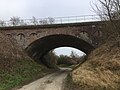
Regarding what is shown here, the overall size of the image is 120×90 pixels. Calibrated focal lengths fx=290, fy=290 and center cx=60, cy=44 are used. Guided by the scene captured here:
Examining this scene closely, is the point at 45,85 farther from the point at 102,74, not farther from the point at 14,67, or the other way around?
the point at 14,67

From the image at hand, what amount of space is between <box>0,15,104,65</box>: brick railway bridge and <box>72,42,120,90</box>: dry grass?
12.5m

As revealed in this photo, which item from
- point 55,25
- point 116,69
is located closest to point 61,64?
point 55,25

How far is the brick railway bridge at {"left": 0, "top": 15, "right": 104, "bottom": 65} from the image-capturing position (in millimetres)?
38938

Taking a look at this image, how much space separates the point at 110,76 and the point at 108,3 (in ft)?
43.5

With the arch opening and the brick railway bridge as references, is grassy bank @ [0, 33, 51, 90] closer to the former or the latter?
the brick railway bridge

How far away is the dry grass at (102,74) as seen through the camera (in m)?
19.7

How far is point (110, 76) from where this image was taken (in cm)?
2098

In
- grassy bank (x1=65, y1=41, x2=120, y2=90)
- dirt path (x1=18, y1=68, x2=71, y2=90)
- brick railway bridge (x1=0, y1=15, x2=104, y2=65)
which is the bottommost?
dirt path (x1=18, y1=68, x2=71, y2=90)

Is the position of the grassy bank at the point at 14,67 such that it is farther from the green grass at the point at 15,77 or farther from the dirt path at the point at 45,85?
the dirt path at the point at 45,85

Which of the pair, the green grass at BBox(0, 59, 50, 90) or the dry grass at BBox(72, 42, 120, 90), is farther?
the green grass at BBox(0, 59, 50, 90)

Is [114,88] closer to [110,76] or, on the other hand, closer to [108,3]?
[110,76]

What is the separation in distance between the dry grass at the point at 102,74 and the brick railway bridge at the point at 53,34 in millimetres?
12515

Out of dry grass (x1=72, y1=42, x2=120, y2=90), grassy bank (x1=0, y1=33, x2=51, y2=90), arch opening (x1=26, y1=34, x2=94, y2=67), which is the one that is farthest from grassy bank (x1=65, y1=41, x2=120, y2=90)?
arch opening (x1=26, y1=34, x2=94, y2=67)

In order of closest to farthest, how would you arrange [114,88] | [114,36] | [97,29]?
[114,88] → [114,36] → [97,29]
